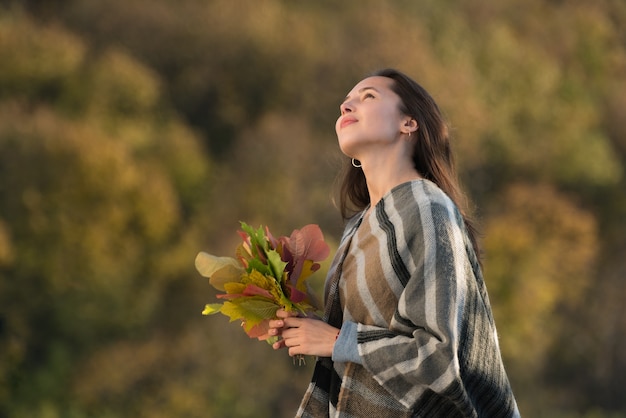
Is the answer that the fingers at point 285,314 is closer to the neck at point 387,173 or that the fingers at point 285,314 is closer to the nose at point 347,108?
the neck at point 387,173

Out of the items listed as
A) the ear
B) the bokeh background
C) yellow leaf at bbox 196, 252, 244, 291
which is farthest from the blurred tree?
the ear

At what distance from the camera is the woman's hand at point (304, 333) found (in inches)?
58.7

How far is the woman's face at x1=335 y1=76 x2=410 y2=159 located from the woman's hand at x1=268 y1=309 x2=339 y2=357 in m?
0.30

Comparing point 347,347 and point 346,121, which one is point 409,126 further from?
point 347,347

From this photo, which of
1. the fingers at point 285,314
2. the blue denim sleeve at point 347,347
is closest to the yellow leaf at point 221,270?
the fingers at point 285,314

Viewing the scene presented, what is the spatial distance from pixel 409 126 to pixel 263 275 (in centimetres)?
36

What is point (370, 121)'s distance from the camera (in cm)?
160

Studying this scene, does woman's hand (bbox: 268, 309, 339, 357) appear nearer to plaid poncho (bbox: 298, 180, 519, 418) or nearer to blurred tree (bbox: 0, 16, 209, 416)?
plaid poncho (bbox: 298, 180, 519, 418)

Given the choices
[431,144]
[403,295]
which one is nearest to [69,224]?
[431,144]

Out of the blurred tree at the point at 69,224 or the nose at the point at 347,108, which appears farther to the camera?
the blurred tree at the point at 69,224

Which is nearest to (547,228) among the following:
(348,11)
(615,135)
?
(615,135)

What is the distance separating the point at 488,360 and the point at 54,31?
275 inches

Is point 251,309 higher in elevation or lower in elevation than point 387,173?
lower

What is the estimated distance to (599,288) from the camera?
954 cm
